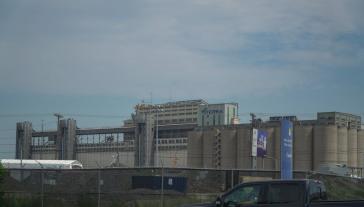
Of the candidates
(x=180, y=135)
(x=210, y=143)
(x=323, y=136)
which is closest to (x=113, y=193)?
(x=323, y=136)

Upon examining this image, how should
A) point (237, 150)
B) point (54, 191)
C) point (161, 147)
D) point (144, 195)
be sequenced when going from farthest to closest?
point (161, 147) → point (237, 150) → point (54, 191) → point (144, 195)

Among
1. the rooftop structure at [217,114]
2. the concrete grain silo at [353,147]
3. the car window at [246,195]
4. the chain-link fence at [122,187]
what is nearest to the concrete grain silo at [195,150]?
the rooftop structure at [217,114]

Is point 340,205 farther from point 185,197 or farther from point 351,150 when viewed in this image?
point 351,150

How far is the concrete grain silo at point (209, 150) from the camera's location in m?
126

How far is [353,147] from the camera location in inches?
4877

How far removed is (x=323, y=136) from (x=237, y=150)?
1800 centimetres

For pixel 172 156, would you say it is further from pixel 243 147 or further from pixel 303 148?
pixel 303 148

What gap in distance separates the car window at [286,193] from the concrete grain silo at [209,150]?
11100 cm

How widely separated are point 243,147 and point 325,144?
16.6 metres

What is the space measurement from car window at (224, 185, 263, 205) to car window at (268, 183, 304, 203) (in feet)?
0.88

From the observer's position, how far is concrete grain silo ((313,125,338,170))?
113812 millimetres

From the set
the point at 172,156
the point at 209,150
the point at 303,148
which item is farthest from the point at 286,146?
the point at 172,156

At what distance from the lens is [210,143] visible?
5000 inches

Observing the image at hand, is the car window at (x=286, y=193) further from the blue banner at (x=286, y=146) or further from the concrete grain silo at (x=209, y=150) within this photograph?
the concrete grain silo at (x=209, y=150)
